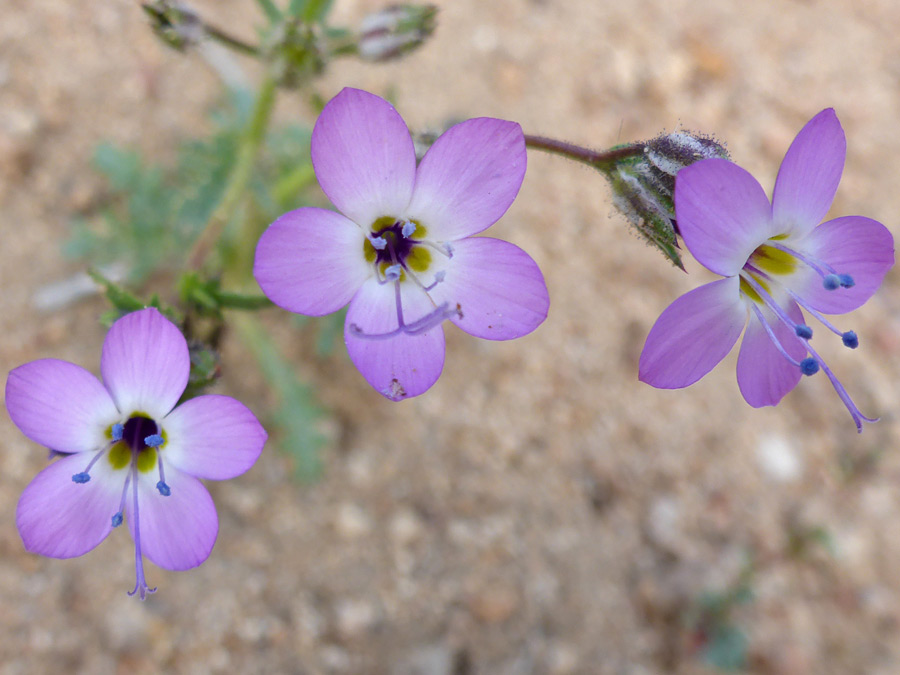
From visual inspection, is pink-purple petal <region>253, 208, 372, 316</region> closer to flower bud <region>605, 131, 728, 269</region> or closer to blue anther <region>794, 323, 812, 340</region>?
flower bud <region>605, 131, 728, 269</region>

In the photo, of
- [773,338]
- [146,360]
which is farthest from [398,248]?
[773,338]

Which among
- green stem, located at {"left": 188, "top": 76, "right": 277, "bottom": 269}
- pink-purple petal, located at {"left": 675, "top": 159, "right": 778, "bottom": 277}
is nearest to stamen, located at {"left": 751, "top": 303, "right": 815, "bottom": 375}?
pink-purple petal, located at {"left": 675, "top": 159, "right": 778, "bottom": 277}

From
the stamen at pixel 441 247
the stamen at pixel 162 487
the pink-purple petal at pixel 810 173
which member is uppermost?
the pink-purple petal at pixel 810 173

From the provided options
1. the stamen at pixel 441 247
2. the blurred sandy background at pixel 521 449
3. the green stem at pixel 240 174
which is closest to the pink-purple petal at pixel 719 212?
the stamen at pixel 441 247

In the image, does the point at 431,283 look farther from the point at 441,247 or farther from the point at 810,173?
the point at 810,173

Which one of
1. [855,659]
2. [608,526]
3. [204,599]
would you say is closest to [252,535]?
[204,599]

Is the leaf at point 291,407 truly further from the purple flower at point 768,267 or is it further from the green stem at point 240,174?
the purple flower at point 768,267
